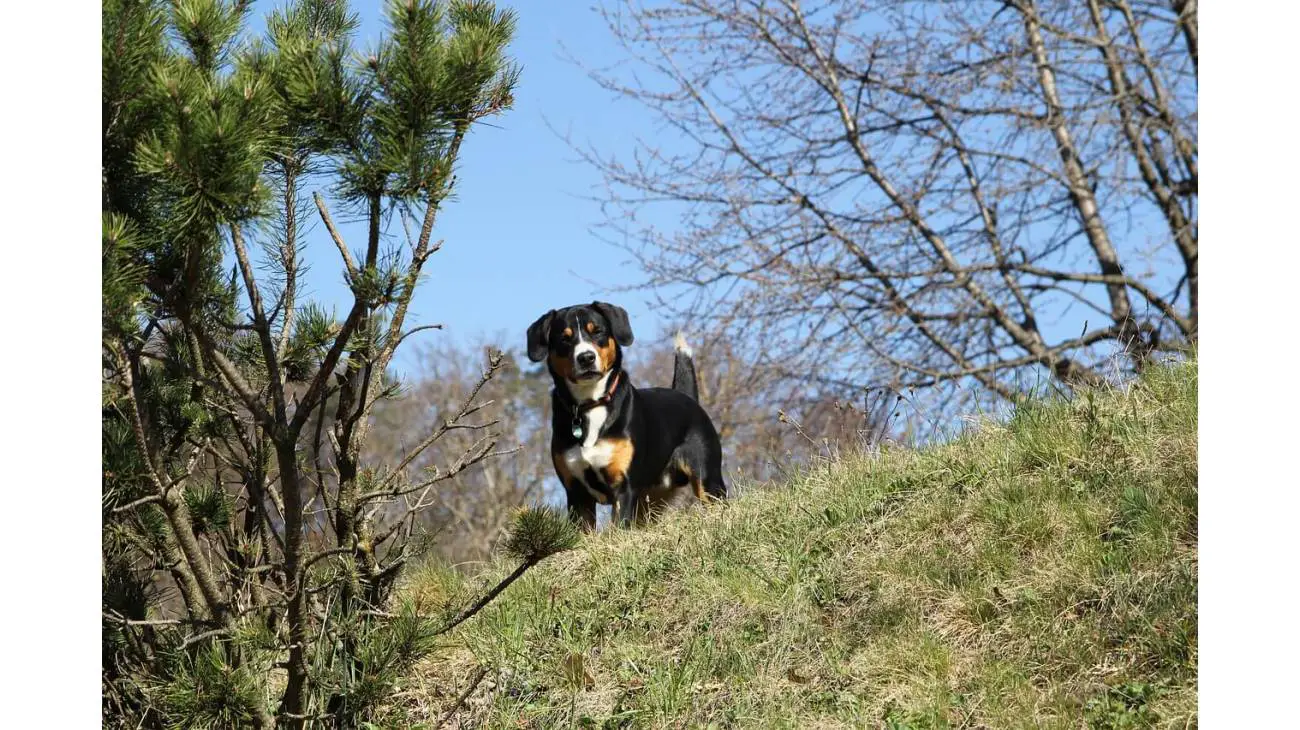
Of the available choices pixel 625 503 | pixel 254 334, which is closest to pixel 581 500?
pixel 625 503

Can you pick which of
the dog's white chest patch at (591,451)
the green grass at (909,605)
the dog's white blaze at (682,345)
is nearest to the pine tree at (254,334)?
the green grass at (909,605)

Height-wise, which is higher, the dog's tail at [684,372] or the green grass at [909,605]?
the dog's tail at [684,372]

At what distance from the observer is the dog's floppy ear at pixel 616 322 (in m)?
6.88

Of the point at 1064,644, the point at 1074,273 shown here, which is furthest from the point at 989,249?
the point at 1064,644

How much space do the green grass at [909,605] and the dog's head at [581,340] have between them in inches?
51.6

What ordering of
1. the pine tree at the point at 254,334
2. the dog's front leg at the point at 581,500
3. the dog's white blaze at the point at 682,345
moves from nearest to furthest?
the pine tree at the point at 254,334 < the dog's front leg at the point at 581,500 < the dog's white blaze at the point at 682,345

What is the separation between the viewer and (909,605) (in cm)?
438

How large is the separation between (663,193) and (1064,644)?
8.23 m

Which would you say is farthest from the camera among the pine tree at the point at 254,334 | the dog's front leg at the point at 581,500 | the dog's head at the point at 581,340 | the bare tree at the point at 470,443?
the bare tree at the point at 470,443

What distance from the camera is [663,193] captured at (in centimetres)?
1167

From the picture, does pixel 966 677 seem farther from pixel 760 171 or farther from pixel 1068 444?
pixel 760 171

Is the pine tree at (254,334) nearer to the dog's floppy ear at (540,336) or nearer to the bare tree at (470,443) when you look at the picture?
the dog's floppy ear at (540,336)

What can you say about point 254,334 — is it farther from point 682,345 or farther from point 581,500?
point 682,345

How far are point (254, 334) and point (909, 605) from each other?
267 cm
